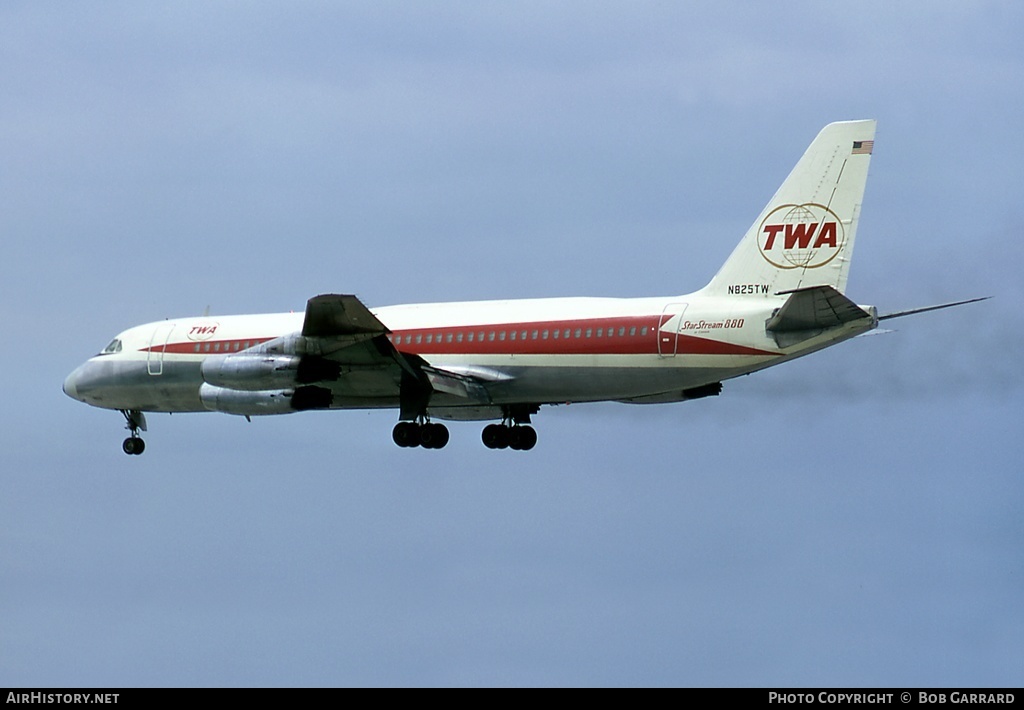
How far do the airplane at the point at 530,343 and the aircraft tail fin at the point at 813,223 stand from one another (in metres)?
0.03

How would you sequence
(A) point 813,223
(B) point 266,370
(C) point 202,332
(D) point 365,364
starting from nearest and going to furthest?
(A) point 813,223
(B) point 266,370
(D) point 365,364
(C) point 202,332

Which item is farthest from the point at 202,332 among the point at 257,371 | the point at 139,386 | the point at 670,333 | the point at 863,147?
the point at 863,147

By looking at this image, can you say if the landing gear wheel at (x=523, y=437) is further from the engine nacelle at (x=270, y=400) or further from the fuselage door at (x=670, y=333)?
the fuselage door at (x=670, y=333)

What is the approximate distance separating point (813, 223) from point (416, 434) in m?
12.0

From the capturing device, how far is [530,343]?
150 feet

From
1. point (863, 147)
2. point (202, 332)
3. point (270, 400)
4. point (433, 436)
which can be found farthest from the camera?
point (202, 332)

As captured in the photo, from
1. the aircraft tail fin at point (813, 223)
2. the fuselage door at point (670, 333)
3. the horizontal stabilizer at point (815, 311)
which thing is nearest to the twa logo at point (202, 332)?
the fuselage door at point (670, 333)

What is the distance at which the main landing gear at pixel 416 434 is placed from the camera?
157 ft

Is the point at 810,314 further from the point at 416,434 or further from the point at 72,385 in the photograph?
the point at 72,385

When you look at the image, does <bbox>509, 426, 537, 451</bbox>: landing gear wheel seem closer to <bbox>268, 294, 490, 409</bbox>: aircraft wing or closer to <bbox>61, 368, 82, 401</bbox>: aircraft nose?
<bbox>268, 294, 490, 409</bbox>: aircraft wing

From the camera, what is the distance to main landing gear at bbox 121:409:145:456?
53.1 m
